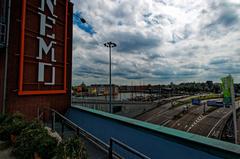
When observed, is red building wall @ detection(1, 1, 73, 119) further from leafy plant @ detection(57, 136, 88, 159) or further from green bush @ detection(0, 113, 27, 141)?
leafy plant @ detection(57, 136, 88, 159)

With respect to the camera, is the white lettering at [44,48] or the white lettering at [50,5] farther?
the white lettering at [50,5]

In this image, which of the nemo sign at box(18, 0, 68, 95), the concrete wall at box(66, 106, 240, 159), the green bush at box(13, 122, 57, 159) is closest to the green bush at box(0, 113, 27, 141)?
the green bush at box(13, 122, 57, 159)

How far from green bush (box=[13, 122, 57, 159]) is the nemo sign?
355 cm

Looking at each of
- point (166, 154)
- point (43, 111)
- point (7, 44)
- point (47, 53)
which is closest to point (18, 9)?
point (7, 44)

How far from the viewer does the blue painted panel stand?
2.44 metres

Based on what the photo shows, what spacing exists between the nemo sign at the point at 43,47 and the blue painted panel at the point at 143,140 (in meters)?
3.77

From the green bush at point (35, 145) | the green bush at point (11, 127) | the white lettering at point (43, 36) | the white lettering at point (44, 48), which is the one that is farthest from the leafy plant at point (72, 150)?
the white lettering at point (44, 48)

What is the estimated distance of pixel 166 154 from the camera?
2.74 metres

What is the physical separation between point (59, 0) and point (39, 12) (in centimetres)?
172

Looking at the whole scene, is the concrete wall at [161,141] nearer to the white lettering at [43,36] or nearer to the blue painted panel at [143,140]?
the blue painted panel at [143,140]

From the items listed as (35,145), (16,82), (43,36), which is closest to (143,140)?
(35,145)

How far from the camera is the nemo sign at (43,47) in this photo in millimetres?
6906

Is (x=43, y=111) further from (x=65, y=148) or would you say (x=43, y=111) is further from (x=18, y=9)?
(x=65, y=148)

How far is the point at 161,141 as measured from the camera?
2.84 metres
